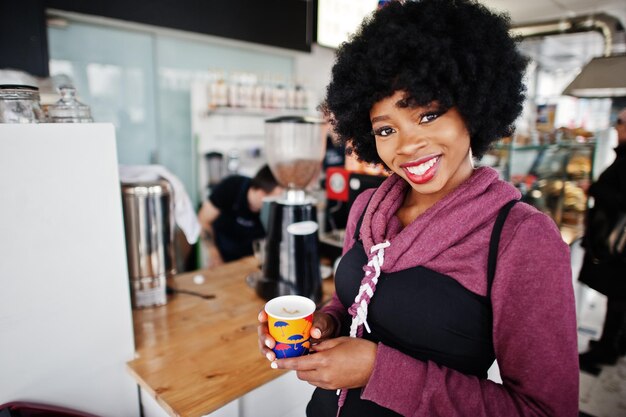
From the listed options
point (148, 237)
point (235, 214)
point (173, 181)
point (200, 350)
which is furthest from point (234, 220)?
point (200, 350)

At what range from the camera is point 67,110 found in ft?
3.86

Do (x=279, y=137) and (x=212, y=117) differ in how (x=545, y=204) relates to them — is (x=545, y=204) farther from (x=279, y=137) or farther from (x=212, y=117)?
(x=212, y=117)

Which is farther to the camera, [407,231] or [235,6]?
[235,6]

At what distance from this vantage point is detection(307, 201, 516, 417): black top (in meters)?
0.74

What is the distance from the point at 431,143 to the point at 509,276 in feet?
0.92

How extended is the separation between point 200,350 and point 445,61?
1.05 metres

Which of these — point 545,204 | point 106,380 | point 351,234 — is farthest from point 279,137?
point 545,204

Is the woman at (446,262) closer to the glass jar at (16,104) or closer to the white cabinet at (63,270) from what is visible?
the white cabinet at (63,270)

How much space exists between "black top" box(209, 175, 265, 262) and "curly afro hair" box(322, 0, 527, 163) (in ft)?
6.58

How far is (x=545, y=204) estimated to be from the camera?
126 inches

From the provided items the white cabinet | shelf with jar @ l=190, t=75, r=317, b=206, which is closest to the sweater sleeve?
the white cabinet

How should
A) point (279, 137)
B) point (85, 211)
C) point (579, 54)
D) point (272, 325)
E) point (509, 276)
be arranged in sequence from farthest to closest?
1. point (579, 54)
2. point (279, 137)
3. point (85, 211)
4. point (272, 325)
5. point (509, 276)

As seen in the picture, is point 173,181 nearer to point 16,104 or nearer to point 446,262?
point 16,104

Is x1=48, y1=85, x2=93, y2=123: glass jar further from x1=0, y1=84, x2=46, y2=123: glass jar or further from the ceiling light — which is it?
the ceiling light
